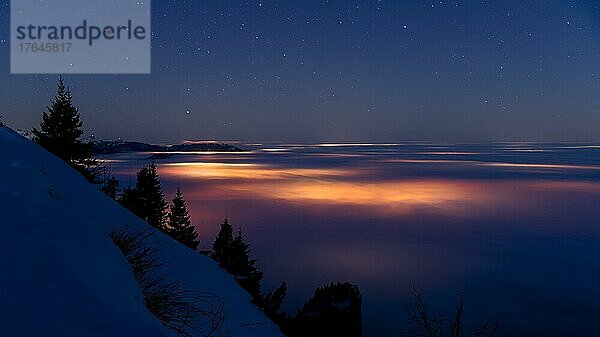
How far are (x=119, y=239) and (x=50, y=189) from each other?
41.7 inches

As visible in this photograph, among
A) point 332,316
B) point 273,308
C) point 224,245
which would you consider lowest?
point 332,316

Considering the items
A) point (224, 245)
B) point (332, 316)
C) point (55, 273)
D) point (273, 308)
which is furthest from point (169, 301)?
point (224, 245)

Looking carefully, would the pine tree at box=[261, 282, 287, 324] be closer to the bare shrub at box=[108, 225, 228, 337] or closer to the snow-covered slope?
the bare shrub at box=[108, 225, 228, 337]

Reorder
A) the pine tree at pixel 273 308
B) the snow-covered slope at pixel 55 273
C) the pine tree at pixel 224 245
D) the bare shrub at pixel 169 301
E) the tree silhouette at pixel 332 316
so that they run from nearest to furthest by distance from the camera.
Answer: the snow-covered slope at pixel 55 273
the bare shrub at pixel 169 301
the pine tree at pixel 273 308
the tree silhouette at pixel 332 316
the pine tree at pixel 224 245

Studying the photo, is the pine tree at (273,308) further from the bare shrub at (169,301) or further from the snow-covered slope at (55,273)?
the snow-covered slope at (55,273)

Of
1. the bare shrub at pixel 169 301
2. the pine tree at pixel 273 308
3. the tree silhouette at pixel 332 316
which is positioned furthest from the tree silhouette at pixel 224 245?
the bare shrub at pixel 169 301

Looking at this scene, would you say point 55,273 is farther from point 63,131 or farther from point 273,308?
point 63,131

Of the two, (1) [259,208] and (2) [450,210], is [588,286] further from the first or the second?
(1) [259,208]

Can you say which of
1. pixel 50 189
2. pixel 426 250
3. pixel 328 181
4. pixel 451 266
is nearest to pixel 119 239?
pixel 50 189

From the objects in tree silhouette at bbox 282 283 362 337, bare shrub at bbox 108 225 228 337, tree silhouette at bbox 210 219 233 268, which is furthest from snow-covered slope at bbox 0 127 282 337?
tree silhouette at bbox 210 219 233 268

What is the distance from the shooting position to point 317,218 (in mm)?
68875

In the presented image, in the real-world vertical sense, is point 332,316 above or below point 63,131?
below

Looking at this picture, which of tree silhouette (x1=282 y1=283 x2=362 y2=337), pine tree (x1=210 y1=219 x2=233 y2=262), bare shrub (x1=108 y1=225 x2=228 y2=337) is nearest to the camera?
bare shrub (x1=108 y1=225 x2=228 y2=337)

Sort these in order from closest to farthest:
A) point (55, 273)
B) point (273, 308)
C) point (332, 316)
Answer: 1. point (55, 273)
2. point (273, 308)
3. point (332, 316)
